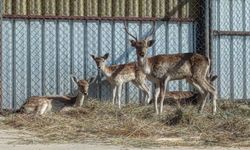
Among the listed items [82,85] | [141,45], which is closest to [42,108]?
[82,85]

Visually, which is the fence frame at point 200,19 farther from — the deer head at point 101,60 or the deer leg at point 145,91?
the deer leg at point 145,91

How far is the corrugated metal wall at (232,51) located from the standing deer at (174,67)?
141 centimetres

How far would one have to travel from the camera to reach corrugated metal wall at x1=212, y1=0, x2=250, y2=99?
56.8 feet

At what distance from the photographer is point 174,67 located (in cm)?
1591

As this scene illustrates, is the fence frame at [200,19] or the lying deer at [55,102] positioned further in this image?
the fence frame at [200,19]

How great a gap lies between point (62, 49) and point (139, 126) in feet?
14.9

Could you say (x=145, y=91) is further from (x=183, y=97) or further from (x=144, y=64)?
(x=144, y=64)

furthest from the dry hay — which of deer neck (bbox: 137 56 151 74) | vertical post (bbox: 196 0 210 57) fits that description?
vertical post (bbox: 196 0 210 57)

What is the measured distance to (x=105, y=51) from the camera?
16.8 metres

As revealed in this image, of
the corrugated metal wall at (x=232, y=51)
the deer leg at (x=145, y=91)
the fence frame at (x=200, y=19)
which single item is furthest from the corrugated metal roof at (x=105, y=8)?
the deer leg at (x=145, y=91)

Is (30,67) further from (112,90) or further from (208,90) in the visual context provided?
(208,90)

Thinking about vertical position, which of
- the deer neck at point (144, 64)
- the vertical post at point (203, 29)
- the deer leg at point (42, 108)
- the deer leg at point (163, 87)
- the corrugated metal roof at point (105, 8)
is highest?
the corrugated metal roof at point (105, 8)

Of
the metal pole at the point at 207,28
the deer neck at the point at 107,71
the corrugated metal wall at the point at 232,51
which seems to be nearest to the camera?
the deer neck at the point at 107,71

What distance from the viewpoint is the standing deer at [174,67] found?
15.8 metres
